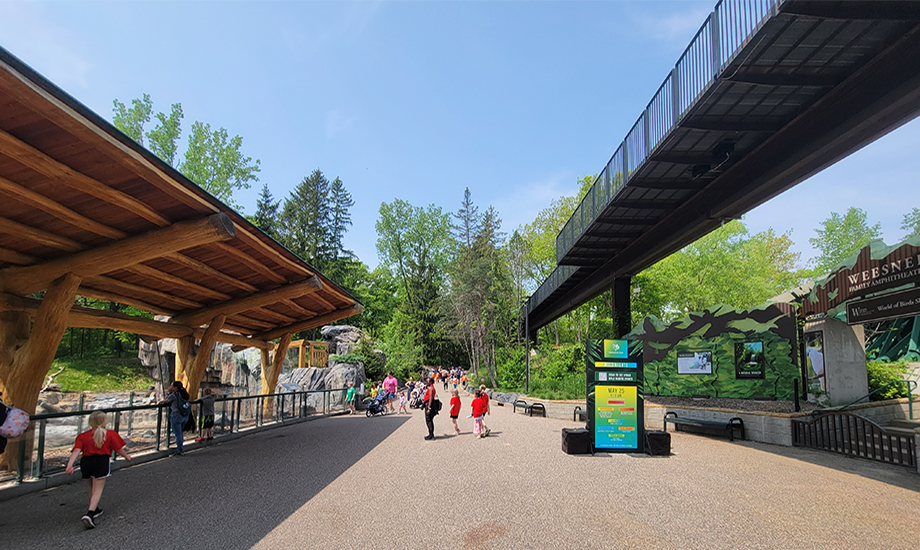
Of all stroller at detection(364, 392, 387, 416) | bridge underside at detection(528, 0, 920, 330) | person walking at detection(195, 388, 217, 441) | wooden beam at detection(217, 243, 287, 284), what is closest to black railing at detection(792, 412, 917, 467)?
bridge underside at detection(528, 0, 920, 330)

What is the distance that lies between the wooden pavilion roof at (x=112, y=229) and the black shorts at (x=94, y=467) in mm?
3545

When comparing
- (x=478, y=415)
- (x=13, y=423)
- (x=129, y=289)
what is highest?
(x=129, y=289)

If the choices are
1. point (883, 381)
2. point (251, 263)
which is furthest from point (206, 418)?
point (883, 381)

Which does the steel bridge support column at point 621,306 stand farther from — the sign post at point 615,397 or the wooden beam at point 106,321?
the wooden beam at point 106,321

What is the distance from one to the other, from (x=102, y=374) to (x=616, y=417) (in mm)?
40729

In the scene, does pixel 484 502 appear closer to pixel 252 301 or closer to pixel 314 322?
pixel 252 301

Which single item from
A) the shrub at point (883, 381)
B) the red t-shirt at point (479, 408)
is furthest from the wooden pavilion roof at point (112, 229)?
the shrub at point (883, 381)

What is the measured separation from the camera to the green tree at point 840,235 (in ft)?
178

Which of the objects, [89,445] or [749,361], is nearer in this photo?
[89,445]

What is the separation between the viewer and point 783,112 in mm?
10367

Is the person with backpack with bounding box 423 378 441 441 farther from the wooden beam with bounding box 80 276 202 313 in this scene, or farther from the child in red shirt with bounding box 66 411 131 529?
the child in red shirt with bounding box 66 411 131 529

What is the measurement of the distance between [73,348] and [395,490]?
168ft

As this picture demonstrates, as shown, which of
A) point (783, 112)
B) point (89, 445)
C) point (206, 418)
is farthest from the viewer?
point (206, 418)

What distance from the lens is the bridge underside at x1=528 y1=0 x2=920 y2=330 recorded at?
25.3 ft
